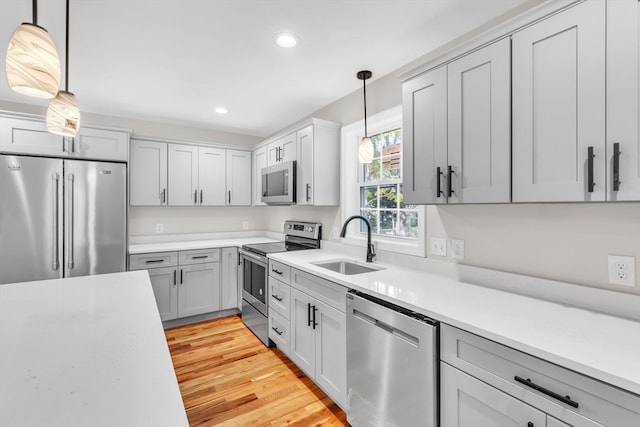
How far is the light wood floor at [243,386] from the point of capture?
1980mm

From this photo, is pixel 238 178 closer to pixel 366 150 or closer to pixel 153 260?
pixel 153 260

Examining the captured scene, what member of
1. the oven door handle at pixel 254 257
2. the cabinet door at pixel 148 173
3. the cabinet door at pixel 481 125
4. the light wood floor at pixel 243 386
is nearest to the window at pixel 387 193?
the cabinet door at pixel 481 125

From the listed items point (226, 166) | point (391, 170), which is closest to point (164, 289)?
point (226, 166)

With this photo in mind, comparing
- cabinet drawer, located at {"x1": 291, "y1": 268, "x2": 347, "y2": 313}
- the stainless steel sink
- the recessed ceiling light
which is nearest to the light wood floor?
cabinet drawer, located at {"x1": 291, "y1": 268, "x2": 347, "y2": 313}

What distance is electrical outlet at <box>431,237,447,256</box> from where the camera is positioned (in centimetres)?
205

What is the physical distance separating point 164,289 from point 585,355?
356 centimetres

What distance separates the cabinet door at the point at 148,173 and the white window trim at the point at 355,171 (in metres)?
2.28

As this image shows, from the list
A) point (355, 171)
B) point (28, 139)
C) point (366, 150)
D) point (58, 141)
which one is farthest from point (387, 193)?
point (28, 139)

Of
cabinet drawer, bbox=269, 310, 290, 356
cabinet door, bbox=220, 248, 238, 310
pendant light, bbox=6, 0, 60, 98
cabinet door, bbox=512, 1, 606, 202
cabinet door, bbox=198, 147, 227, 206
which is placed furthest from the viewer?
cabinet door, bbox=198, 147, 227, 206

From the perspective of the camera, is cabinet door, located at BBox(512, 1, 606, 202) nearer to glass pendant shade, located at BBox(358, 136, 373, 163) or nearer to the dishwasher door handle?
the dishwasher door handle

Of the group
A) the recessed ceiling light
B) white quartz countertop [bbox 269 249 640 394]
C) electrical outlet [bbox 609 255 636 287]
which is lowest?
white quartz countertop [bbox 269 249 640 394]

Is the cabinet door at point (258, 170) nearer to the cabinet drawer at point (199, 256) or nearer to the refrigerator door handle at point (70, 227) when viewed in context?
the cabinet drawer at point (199, 256)

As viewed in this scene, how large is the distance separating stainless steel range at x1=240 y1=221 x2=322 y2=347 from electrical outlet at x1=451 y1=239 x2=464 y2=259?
159 centimetres

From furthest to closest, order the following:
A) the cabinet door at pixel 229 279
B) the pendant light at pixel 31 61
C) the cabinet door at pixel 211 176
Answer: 1. the cabinet door at pixel 211 176
2. the cabinet door at pixel 229 279
3. the pendant light at pixel 31 61
